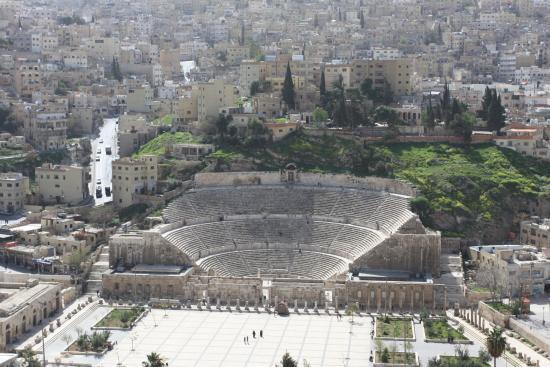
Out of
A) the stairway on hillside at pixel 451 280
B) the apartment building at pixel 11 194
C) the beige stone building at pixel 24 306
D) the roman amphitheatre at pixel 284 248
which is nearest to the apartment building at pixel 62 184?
the apartment building at pixel 11 194

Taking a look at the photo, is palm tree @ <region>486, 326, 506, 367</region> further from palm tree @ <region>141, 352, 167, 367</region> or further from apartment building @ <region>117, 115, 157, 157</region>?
apartment building @ <region>117, 115, 157, 157</region>

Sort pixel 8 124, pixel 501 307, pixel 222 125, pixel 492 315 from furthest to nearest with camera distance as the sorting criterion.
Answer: pixel 8 124
pixel 222 125
pixel 501 307
pixel 492 315

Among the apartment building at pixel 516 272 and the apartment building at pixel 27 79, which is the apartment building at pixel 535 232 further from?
the apartment building at pixel 27 79

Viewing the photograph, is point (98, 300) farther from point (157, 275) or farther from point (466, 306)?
point (466, 306)

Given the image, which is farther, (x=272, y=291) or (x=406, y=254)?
(x=406, y=254)

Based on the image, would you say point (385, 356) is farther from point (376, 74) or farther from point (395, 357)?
point (376, 74)

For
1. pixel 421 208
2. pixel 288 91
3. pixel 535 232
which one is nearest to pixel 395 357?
pixel 421 208

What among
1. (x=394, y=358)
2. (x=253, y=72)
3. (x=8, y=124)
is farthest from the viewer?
(x=253, y=72)
